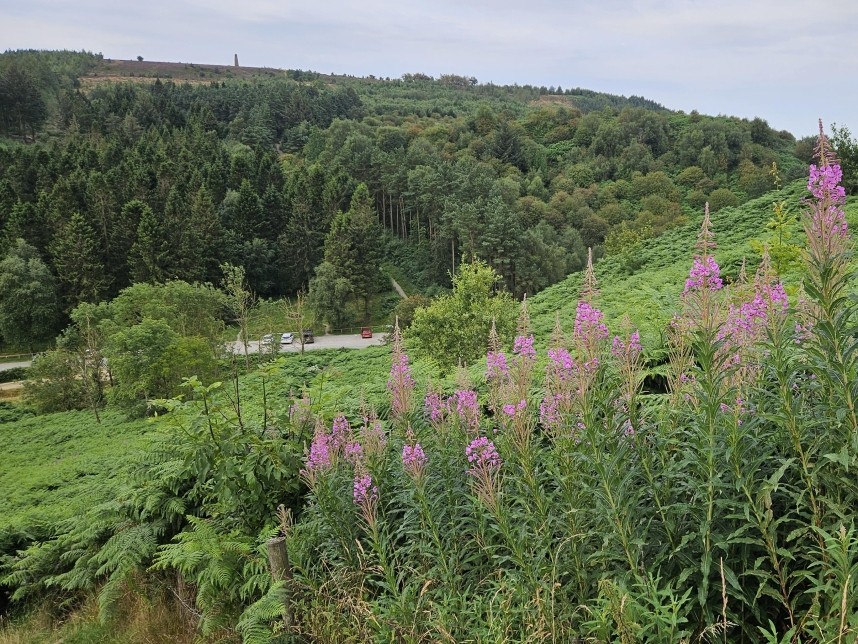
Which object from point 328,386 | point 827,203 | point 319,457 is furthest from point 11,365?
point 827,203

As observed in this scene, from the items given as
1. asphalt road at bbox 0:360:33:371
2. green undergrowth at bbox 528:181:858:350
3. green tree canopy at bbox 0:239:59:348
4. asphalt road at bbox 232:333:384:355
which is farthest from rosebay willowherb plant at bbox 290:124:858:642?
green tree canopy at bbox 0:239:59:348

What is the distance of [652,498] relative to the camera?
11.3ft

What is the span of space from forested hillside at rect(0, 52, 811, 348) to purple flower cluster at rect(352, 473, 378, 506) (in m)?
41.6

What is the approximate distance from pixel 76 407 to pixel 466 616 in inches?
1353

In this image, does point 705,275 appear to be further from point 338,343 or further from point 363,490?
point 338,343

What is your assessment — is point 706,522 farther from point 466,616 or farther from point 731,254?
point 731,254

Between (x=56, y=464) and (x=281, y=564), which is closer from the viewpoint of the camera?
(x=281, y=564)

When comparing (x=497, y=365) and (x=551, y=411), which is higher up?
(x=497, y=365)

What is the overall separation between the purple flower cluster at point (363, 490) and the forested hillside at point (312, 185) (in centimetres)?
4156

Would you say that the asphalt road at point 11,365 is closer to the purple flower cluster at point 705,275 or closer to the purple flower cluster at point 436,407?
the purple flower cluster at point 436,407

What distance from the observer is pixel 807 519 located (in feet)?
10.4

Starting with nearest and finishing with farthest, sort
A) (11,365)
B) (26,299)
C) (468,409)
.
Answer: (468,409), (11,365), (26,299)

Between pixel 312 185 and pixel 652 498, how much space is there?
6257cm

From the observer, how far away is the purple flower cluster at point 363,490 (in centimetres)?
431
